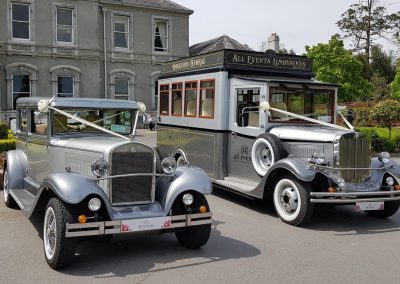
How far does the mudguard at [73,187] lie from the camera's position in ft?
15.6

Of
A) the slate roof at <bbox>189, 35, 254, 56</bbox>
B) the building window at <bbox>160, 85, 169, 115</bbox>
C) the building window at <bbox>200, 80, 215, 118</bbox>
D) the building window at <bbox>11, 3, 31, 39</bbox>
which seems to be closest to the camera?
the building window at <bbox>200, 80, 215, 118</bbox>

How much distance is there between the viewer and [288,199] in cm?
715

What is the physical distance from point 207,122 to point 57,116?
12.4 feet

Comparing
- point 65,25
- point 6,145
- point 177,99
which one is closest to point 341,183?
point 177,99

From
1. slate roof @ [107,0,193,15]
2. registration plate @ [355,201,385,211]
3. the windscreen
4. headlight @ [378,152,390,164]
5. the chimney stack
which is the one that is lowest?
registration plate @ [355,201,385,211]

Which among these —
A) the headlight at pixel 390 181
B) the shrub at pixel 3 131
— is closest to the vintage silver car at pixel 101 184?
the headlight at pixel 390 181

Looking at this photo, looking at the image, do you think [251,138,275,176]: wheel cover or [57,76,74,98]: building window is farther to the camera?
[57,76,74,98]: building window

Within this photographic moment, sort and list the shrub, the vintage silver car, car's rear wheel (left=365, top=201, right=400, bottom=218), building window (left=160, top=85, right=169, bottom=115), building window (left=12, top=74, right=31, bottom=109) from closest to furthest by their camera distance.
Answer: the vintage silver car → car's rear wheel (left=365, top=201, right=400, bottom=218) → building window (left=160, top=85, right=169, bottom=115) → the shrub → building window (left=12, top=74, right=31, bottom=109)

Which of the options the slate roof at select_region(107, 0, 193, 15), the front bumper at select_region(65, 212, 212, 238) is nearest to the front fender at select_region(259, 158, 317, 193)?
the front bumper at select_region(65, 212, 212, 238)

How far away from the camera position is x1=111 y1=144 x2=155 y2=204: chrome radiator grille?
525 centimetres

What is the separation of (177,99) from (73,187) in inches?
241

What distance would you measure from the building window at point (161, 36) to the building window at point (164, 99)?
18.1 m

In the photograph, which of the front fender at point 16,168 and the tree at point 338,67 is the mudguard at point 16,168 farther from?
the tree at point 338,67

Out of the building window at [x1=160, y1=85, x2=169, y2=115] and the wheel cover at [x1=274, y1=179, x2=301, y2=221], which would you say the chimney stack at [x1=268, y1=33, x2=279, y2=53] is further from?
the wheel cover at [x1=274, y1=179, x2=301, y2=221]
